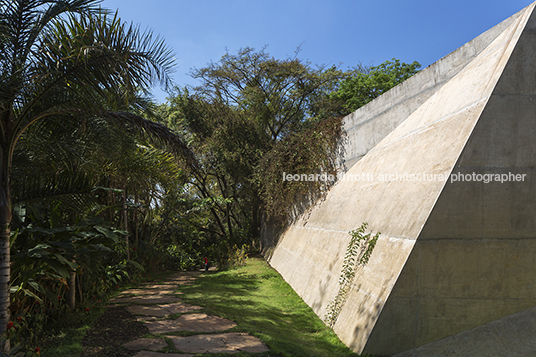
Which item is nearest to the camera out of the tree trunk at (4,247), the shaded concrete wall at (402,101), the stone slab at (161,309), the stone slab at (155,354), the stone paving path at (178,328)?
the tree trunk at (4,247)

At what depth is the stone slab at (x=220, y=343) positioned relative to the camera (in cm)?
385

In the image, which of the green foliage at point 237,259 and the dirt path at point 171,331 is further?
the green foliage at point 237,259

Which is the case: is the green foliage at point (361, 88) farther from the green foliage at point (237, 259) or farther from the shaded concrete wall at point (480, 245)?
the shaded concrete wall at point (480, 245)

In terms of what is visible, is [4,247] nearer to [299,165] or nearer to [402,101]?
[402,101]

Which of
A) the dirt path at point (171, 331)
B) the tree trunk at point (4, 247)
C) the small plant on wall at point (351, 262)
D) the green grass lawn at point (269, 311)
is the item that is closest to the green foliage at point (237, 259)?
the green grass lawn at point (269, 311)

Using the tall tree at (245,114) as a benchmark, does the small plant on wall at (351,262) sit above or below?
below

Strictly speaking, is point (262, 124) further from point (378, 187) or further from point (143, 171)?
point (378, 187)

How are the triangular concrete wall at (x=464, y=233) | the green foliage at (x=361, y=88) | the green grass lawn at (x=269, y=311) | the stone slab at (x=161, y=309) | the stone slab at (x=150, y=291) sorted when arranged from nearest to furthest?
the triangular concrete wall at (x=464, y=233) → the green grass lawn at (x=269, y=311) → the stone slab at (x=161, y=309) → the stone slab at (x=150, y=291) → the green foliage at (x=361, y=88)

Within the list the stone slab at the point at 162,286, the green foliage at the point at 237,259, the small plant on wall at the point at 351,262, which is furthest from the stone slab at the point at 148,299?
the green foliage at the point at 237,259

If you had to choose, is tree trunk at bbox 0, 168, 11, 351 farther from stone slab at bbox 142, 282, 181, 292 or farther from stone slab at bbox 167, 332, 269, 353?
stone slab at bbox 142, 282, 181, 292

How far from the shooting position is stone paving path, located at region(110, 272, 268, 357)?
3850 millimetres

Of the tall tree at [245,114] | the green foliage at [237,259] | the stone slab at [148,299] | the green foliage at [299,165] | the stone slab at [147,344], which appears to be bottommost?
the green foliage at [237,259]

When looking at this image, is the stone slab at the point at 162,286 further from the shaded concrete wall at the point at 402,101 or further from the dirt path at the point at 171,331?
the shaded concrete wall at the point at 402,101

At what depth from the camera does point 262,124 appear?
565 inches
